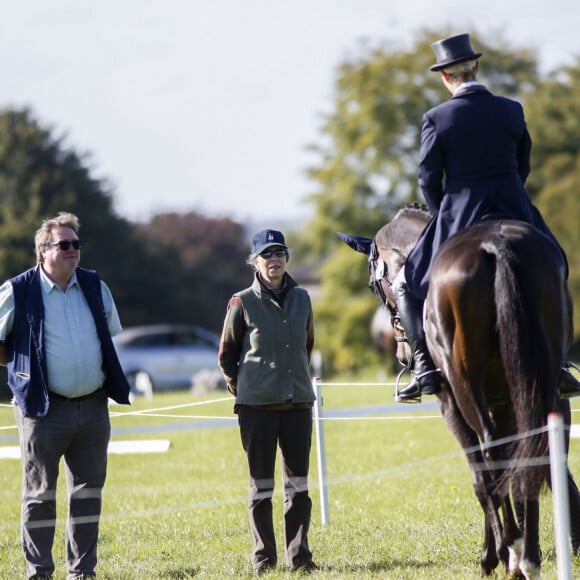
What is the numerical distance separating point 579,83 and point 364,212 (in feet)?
32.5

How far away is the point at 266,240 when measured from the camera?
283 inches

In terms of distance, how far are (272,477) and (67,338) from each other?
1.68 m

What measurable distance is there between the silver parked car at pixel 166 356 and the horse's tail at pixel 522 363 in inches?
972

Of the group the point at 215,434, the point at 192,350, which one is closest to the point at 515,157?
the point at 215,434

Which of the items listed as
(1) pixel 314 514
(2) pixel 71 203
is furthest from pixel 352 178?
(1) pixel 314 514

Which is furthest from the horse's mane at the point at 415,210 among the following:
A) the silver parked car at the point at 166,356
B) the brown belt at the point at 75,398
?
the silver parked car at the point at 166,356

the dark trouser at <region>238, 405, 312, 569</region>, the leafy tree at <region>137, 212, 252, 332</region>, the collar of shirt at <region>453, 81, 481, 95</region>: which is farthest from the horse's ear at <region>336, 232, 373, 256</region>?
the leafy tree at <region>137, 212, 252, 332</region>

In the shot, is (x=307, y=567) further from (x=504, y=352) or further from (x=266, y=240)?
(x=504, y=352)

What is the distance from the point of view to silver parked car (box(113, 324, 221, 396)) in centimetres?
3019

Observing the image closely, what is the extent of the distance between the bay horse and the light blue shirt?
2239 millimetres

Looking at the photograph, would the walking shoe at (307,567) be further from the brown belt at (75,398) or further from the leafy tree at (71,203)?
the leafy tree at (71,203)

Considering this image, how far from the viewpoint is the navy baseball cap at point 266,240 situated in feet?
23.5

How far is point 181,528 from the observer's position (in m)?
8.76

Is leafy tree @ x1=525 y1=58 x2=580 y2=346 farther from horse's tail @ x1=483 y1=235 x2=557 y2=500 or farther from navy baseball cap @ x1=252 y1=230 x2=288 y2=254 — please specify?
horse's tail @ x1=483 y1=235 x2=557 y2=500
